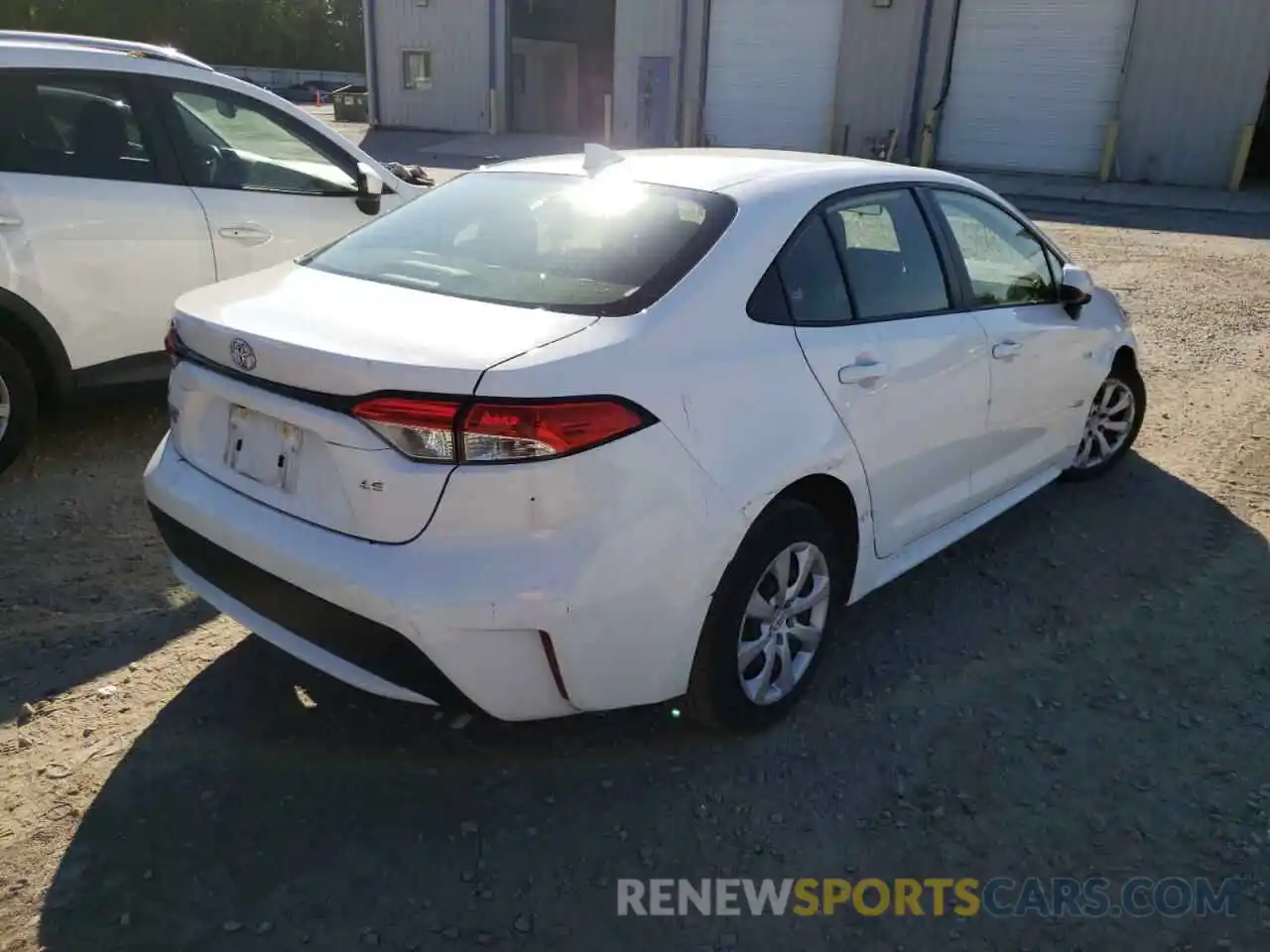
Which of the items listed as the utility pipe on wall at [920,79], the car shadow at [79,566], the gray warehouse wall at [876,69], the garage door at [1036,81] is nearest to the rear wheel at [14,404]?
the car shadow at [79,566]

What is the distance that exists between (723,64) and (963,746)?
2355cm

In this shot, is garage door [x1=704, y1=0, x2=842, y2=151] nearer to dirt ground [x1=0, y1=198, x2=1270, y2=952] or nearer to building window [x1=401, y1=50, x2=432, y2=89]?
building window [x1=401, y1=50, x2=432, y2=89]

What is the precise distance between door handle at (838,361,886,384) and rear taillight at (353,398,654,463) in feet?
3.12

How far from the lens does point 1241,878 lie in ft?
8.41

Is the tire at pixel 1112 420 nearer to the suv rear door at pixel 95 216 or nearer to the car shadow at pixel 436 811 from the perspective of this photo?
the car shadow at pixel 436 811

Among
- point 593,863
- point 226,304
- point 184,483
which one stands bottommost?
point 593,863

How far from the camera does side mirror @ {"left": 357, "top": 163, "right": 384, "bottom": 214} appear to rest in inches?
209

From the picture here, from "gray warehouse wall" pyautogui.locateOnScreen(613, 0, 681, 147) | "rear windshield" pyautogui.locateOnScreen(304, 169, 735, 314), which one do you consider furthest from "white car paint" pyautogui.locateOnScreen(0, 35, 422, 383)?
"gray warehouse wall" pyautogui.locateOnScreen(613, 0, 681, 147)

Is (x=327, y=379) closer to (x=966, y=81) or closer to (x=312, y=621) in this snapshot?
(x=312, y=621)

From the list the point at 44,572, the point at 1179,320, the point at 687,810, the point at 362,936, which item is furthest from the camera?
the point at 1179,320

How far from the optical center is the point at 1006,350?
3.79 m

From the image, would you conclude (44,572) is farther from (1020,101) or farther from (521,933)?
(1020,101)

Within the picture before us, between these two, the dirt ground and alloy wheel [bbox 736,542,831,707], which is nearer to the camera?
the dirt ground

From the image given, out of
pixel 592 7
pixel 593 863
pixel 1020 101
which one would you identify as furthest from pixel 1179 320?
pixel 592 7
